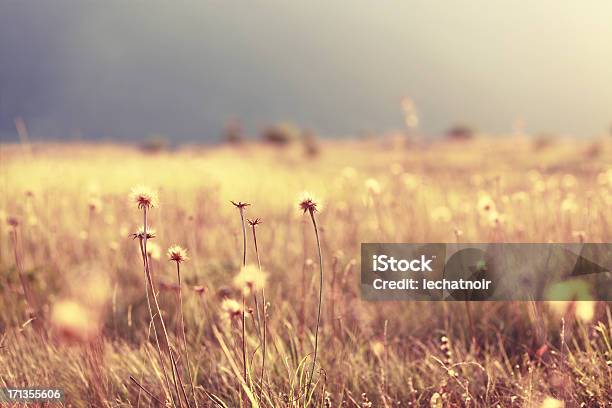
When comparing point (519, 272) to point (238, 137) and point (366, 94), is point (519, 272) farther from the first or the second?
point (366, 94)

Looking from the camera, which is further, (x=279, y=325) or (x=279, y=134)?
(x=279, y=134)

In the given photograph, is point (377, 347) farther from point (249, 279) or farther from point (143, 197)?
point (143, 197)

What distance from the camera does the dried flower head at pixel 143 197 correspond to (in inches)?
54.4

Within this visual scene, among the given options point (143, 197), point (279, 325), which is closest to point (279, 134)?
point (279, 325)

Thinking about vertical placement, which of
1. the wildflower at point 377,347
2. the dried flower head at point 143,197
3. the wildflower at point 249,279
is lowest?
the wildflower at point 377,347

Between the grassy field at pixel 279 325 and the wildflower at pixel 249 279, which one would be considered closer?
the wildflower at pixel 249 279

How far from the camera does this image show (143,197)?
1383mm

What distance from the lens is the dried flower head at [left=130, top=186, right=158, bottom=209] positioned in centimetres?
138

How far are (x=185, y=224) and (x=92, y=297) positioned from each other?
1.21 meters

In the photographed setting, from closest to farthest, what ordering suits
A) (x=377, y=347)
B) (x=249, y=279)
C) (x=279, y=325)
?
(x=249, y=279) → (x=377, y=347) → (x=279, y=325)

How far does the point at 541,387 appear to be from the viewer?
1.85 metres

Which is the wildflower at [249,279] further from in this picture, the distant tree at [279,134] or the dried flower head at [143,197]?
the distant tree at [279,134]

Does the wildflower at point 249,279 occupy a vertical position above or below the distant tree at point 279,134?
below

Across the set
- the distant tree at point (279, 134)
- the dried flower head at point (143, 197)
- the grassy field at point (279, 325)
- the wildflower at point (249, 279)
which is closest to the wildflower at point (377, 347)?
the grassy field at point (279, 325)
